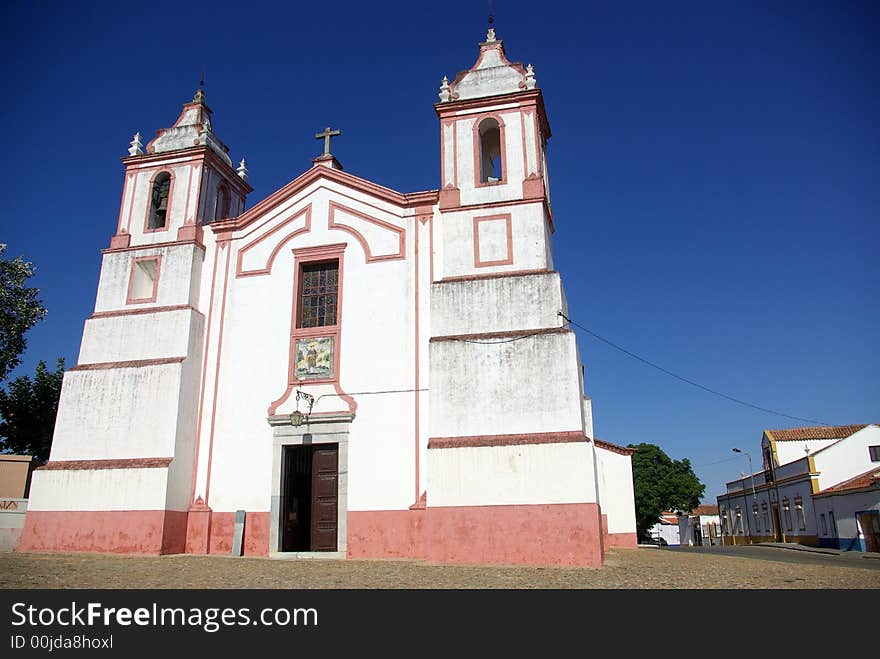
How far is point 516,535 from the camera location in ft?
39.6

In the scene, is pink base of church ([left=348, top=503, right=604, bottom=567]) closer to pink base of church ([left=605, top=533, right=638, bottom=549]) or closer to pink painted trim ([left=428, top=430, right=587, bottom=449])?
pink painted trim ([left=428, top=430, right=587, bottom=449])

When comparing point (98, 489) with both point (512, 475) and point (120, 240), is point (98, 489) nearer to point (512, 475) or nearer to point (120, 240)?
point (120, 240)

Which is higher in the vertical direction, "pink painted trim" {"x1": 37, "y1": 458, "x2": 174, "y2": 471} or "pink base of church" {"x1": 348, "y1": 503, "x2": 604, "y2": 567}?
"pink painted trim" {"x1": 37, "y1": 458, "x2": 174, "y2": 471}

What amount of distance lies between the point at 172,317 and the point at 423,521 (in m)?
7.45

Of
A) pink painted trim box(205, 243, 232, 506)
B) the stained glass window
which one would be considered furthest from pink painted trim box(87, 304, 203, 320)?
the stained glass window

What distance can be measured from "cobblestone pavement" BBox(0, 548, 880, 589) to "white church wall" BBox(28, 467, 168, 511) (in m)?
2.15

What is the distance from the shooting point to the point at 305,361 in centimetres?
1495

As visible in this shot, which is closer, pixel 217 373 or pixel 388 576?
pixel 388 576

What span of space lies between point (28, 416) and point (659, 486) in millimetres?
34078

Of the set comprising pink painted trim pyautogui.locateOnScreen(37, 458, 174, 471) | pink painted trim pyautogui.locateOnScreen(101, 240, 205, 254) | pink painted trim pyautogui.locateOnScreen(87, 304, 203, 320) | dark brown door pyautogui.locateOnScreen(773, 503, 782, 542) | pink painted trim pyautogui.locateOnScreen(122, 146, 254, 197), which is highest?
pink painted trim pyautogui.locateOnScreen(122, 146, 254, 197)

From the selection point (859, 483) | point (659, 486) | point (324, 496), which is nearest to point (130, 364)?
point (324, 496)

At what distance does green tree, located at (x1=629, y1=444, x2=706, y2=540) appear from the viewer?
135ft
